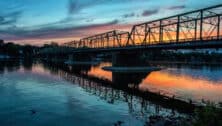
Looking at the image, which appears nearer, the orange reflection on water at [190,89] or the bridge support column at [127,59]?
the orange reflection on water at [190,89]

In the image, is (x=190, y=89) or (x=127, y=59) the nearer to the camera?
(x=190, y=89)

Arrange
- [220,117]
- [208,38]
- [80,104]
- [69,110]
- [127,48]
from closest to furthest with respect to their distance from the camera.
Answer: [220,117] → [69,110] → [80,104] → [208,38] → [127,48]

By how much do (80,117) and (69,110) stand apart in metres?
4.43

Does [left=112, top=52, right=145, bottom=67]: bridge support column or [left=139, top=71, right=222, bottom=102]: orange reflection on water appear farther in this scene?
[left=112, top=52, right=145, bottom=67]: bridge support column

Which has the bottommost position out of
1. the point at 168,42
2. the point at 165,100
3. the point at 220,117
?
the point at 165,100

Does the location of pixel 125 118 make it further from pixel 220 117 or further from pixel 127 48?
pixel 127 48

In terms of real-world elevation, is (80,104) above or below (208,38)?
below

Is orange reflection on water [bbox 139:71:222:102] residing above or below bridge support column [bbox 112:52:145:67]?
below

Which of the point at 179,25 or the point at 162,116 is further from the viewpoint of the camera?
the point at 179,25

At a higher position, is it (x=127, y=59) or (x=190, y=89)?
(x=127, y=59)

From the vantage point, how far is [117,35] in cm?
17075

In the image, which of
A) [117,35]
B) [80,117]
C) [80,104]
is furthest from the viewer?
[117,35]

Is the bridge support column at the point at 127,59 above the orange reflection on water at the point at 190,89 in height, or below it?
above

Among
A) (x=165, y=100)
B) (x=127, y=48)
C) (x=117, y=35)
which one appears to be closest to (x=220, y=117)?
(x=165, y=100)
